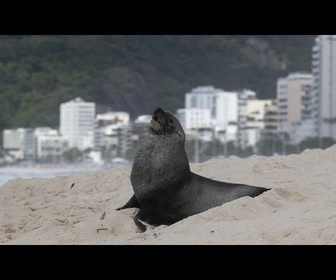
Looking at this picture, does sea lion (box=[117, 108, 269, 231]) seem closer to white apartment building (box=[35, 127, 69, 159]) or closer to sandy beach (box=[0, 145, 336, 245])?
sandy beach (box=[0, 145, 336, 245])

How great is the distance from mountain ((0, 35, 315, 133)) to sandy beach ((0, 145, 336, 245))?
19.6 meters

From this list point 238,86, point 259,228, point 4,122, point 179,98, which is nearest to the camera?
point 259,228

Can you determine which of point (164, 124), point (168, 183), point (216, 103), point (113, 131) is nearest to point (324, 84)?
point (216, 103)

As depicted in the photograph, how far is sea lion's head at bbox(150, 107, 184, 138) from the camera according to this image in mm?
5559

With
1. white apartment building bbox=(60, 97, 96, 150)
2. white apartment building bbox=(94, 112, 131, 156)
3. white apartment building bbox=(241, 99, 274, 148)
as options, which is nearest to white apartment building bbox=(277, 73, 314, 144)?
white apartment building bbox=(241, 99, 274, 148)

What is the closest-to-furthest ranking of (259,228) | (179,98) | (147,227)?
(259,228), (147,227), (179,98)

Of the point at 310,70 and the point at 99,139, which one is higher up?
the point at 310,70

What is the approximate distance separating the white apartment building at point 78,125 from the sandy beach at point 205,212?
2019cm

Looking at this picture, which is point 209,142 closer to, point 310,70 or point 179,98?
point 179,98

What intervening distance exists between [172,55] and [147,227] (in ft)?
85.1

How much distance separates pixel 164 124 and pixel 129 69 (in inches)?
967
